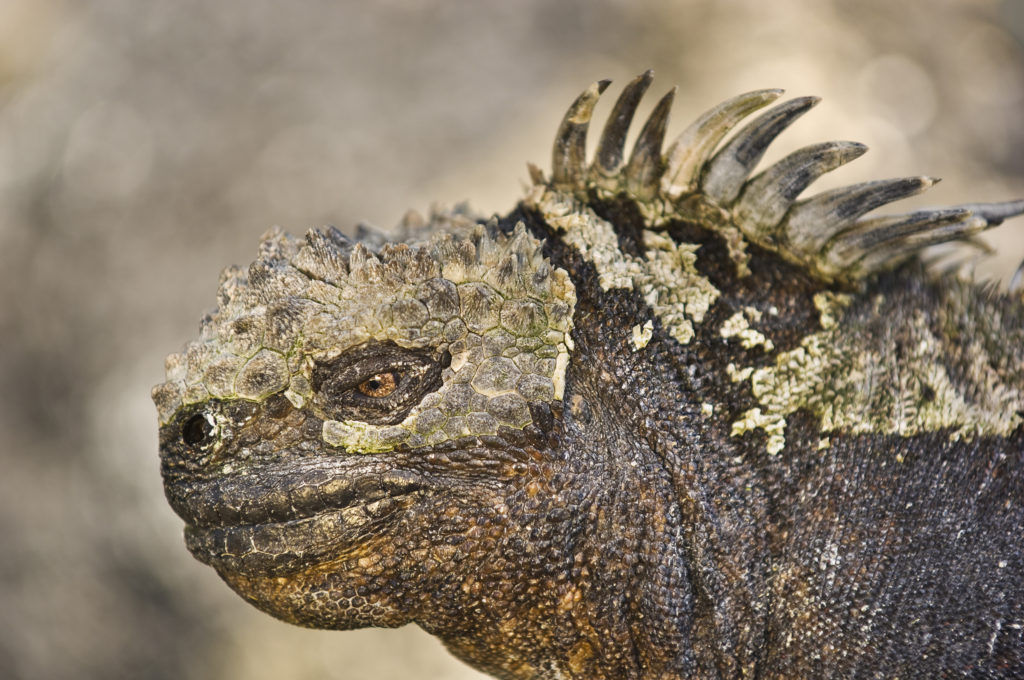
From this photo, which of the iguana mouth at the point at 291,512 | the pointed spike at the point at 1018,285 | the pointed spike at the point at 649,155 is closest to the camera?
the iguana mouth at the point at 291,512

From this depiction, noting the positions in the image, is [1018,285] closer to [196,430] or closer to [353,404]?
[353,404]

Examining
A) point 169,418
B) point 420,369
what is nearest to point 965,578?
point 420,369

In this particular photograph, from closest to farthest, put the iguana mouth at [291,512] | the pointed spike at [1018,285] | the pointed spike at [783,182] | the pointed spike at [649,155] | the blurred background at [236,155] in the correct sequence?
the iguana mouth at [291,512] → the pointed spike at [783,182] → the pointed spike at [649,155] → the pointed spike at [1018,285] → the blurred background at [236,155]

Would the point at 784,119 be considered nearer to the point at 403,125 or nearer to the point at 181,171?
the point at 403,125

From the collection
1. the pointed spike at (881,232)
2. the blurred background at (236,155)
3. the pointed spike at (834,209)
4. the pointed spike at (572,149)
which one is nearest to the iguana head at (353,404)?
the pointed spike at (572,149)

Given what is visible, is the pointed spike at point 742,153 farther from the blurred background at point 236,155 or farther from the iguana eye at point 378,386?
the blurred background at point 236,155

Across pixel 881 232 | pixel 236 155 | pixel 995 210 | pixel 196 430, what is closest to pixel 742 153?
pixel 881 232
